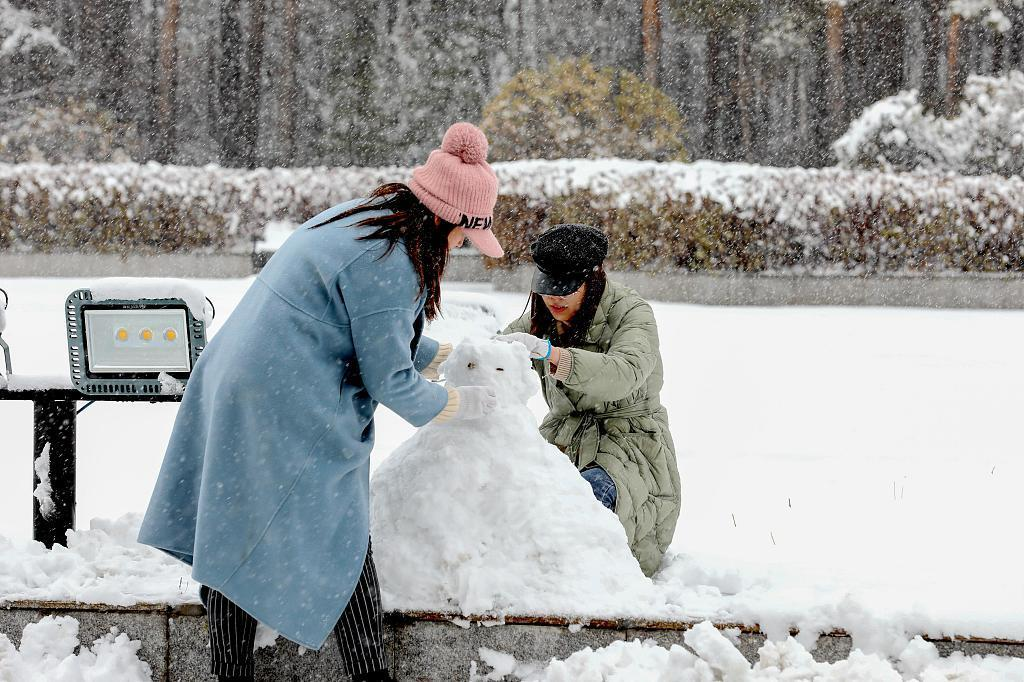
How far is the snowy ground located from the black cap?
3.13 feet

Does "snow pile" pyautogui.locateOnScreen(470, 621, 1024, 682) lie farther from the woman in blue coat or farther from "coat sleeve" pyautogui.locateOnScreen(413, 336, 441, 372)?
"coat sleeve" pyautogui.locateOnScreen(413, 336, 441, 372)

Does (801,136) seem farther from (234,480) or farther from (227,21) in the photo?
(234,480)

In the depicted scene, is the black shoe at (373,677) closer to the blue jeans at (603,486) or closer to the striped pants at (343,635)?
the striped pants at (343,635)

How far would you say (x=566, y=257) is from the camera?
10.7 feet

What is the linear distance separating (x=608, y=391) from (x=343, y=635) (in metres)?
1.08

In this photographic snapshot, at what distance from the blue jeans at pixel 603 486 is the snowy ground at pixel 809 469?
12.0 inches

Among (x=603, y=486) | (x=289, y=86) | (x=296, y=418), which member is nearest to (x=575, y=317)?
(x=603, y=486)

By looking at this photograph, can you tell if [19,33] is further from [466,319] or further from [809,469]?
[809,469]

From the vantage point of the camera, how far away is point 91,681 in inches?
104

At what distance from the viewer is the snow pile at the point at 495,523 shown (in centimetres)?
267

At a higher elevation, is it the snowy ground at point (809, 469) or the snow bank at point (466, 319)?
the snow bank at point (466, 319)

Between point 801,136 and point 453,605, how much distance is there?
24.2 metres

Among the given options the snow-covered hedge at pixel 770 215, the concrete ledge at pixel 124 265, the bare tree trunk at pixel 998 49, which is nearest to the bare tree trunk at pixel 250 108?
the concrete ledge at pixel 124 265

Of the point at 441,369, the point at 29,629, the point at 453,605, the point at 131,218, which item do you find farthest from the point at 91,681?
the point at 131,218
